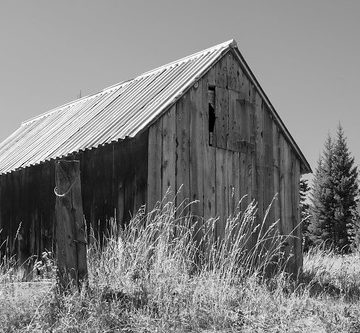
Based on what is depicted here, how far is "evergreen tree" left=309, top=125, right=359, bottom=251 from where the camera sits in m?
39.0

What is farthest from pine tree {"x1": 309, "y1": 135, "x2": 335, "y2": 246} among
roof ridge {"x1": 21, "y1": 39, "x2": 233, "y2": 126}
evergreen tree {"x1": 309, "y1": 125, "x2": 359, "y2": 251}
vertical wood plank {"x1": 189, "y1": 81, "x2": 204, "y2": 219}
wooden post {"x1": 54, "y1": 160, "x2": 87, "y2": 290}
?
wooden post {"x1": 54, "y1": 160, "x2": 87, "y2": 290}

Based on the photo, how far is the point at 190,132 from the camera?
11.4 metres

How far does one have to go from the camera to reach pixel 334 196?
131 ft

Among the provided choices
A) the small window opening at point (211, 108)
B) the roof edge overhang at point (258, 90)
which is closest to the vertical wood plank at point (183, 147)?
the roof edge overhang at point (258, 90)

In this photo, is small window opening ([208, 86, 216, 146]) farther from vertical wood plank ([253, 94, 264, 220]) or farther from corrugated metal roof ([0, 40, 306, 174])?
vertical wood plank ([253, 94, 264, 220])

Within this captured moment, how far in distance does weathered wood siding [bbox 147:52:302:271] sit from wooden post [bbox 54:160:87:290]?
3.44m

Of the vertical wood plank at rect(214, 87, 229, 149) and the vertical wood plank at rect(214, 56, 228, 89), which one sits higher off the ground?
the vertical wood plank at rect(214, 56, 228, 89)

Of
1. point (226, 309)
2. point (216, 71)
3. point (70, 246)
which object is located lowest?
point (226, 309)

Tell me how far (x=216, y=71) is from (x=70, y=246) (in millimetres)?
6366

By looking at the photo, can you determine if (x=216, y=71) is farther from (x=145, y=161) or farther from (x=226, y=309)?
(x=226, y=309)

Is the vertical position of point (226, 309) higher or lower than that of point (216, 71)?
lower

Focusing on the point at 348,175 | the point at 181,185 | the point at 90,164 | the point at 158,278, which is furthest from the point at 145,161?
the point at 348,175

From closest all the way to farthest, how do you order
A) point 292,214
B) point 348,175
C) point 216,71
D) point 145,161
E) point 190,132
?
point 145,161 → point 190,132 → point 216,71 → point 292,214 → point 348,175

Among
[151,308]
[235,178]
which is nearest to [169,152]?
[235,178]
